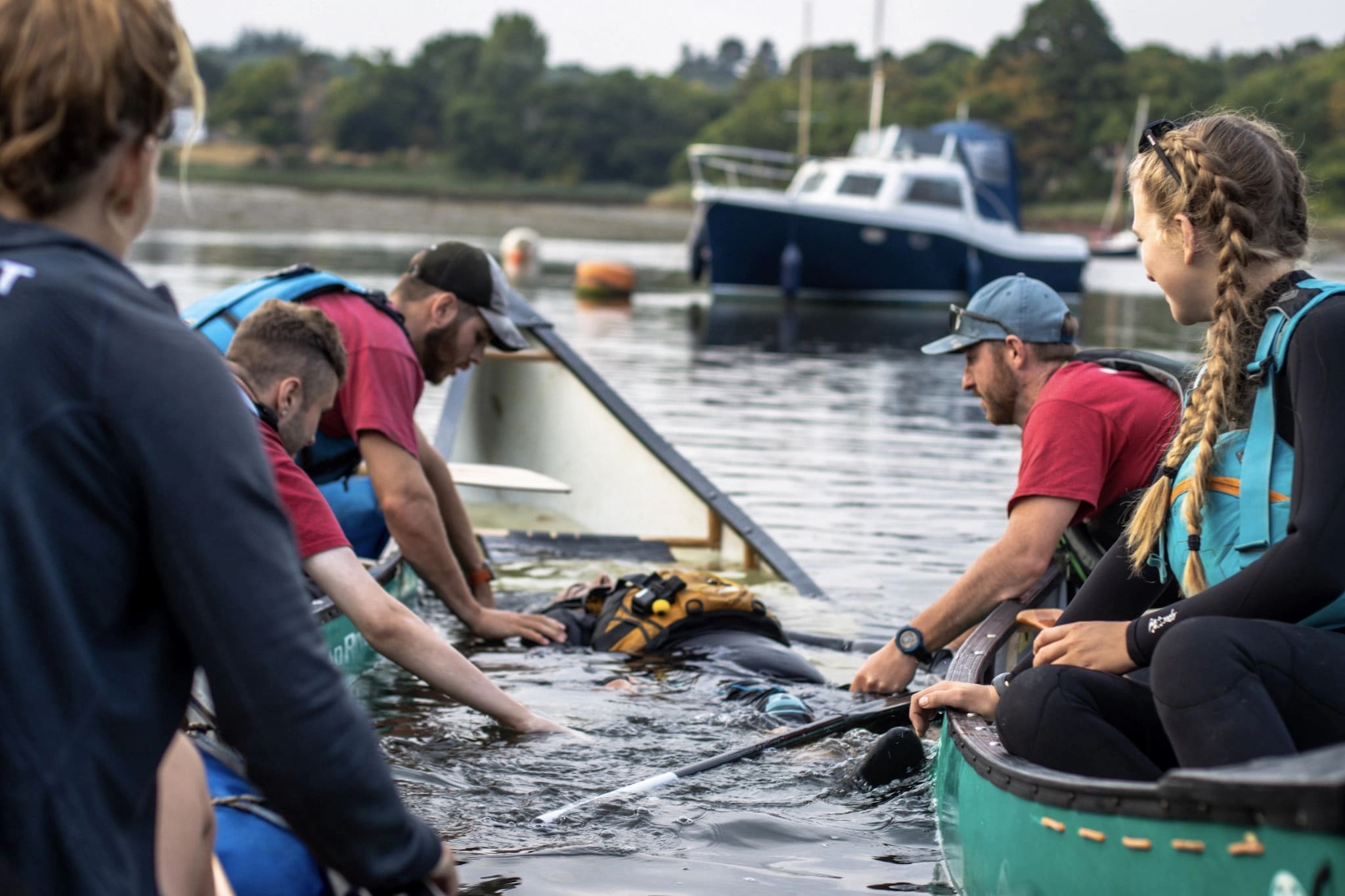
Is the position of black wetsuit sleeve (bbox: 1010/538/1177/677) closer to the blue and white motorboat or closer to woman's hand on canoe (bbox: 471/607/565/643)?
woman's hand on canoe (bbox: 471/607/565/643)

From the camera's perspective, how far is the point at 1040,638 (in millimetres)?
3037

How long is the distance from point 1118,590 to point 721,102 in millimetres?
124188

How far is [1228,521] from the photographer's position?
260 cm

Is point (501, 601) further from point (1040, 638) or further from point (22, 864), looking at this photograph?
point (22, 864)

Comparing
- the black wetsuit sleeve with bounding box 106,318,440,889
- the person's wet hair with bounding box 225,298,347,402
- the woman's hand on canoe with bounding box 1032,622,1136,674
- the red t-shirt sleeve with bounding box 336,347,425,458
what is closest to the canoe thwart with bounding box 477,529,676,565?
the red t-shirt sleeve with bounding box 336,347,425,458

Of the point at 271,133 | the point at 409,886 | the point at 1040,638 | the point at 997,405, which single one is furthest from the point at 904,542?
the point at 271,133

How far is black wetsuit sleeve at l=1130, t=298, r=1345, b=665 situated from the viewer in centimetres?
230

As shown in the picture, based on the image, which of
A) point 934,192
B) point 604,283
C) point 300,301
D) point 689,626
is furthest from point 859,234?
point 300,301

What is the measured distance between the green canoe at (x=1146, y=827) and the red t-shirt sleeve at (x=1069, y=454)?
0.95 metres

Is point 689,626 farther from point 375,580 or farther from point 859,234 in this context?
point 859,234

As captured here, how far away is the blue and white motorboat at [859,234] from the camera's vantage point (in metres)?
30.8

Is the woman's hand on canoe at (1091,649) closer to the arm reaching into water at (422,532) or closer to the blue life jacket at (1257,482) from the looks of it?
the blue life jacket at (1257,482)

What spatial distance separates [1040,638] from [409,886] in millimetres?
1713

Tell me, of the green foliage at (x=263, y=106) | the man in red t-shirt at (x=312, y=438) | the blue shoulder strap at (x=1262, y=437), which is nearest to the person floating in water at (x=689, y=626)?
the man in red t-shirt at (x=312, y=438)
